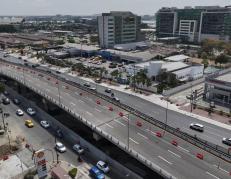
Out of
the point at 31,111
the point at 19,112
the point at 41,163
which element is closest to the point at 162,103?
the point at 31,111

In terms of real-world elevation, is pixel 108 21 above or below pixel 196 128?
above

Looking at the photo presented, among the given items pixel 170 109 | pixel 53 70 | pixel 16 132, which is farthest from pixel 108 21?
pixel 16 132


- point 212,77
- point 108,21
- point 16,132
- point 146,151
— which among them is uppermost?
point 108,21

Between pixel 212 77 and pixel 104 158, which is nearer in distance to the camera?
pixel 104 158

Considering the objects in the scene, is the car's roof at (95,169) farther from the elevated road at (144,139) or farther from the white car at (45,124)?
the white car at (45,124)

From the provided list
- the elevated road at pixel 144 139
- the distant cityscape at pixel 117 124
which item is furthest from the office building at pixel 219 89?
the elevated road at pixel 144 139

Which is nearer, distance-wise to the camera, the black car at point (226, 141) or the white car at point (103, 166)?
the white car at point (103, 166)

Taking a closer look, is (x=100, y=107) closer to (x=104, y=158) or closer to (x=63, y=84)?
(x=104, y=158)

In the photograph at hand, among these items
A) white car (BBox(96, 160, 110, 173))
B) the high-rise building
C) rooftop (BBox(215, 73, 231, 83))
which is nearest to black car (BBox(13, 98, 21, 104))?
white car (BBox(96, 160, 110, 173))
